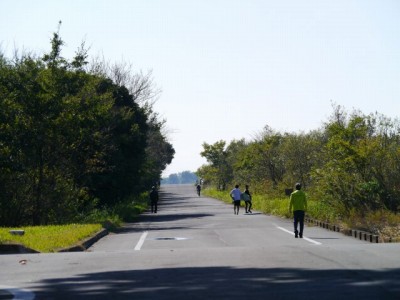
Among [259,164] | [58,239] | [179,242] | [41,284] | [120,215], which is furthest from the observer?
[259,164]

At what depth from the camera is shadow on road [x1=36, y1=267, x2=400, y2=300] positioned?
10.1 m

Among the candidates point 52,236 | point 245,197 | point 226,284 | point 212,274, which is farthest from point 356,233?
point 245,197

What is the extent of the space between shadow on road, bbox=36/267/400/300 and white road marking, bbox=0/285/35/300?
137 mm

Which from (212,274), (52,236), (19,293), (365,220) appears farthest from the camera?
(365,220)

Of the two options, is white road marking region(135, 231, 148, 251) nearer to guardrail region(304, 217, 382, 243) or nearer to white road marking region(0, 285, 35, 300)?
guardrail region(304, 217, 382, 243)

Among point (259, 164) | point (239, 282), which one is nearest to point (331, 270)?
point (239, 282)

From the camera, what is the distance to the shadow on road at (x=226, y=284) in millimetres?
10117

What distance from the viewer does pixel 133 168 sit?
156 ft

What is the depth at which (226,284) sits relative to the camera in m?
11.1

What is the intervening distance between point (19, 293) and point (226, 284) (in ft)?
9.50

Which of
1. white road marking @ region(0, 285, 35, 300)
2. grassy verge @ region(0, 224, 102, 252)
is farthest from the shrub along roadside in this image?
white road marking @ region(0, 285, 35, 300)

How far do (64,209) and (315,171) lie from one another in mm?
11548

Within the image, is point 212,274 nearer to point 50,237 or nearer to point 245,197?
point 50,237

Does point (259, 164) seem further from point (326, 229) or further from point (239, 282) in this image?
point (239, 282)
